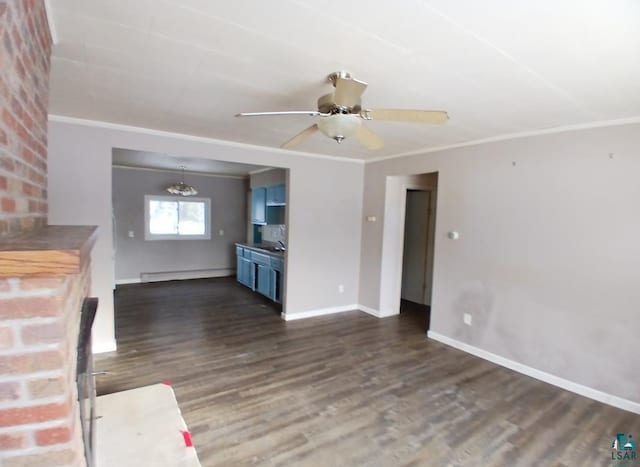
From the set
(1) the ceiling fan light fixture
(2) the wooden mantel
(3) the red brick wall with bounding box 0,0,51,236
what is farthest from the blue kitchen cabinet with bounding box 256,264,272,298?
(2) the wooden mantel

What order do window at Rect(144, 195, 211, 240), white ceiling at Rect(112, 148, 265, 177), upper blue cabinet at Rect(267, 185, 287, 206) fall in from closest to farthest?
white ceiling at Rect(112, 148, 265, 177) → upper blue cabinet at Rect(267, 185, 287, 206) → window at Rect(144, 195, 211, 240)

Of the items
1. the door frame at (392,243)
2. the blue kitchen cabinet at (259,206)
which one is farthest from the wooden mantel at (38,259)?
the blue kitchen cabinet at (259,206)

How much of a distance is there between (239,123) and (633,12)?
2730 millimetres

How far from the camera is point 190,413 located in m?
2.44

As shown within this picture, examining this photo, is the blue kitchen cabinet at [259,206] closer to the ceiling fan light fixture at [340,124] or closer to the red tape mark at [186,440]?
the ceiling fan light fixture at [340,124]

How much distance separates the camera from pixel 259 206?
22.0 ft

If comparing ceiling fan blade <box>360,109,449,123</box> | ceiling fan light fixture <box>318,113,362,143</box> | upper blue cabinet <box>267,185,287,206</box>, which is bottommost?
upper blue cabinet <box>267,185,287,206</box>

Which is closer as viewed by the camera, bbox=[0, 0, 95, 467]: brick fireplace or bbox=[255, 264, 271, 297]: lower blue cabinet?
bbox=[0, 0, 95, 467]: brick fireplace

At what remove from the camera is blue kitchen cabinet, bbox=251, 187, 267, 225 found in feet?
21.4

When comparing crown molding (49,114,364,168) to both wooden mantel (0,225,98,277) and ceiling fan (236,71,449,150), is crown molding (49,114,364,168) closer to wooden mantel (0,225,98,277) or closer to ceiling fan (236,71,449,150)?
ceiling fan (236,71,449,150)

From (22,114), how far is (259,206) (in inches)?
221

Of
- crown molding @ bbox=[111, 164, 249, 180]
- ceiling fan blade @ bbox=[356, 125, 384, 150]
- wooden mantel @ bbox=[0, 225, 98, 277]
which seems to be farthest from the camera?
crown molding @ bbox=[111, 164, 249, 180]

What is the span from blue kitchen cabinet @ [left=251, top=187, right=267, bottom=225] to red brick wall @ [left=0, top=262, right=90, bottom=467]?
225 inches

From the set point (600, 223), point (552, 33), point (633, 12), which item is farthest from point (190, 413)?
point (600, 223)
